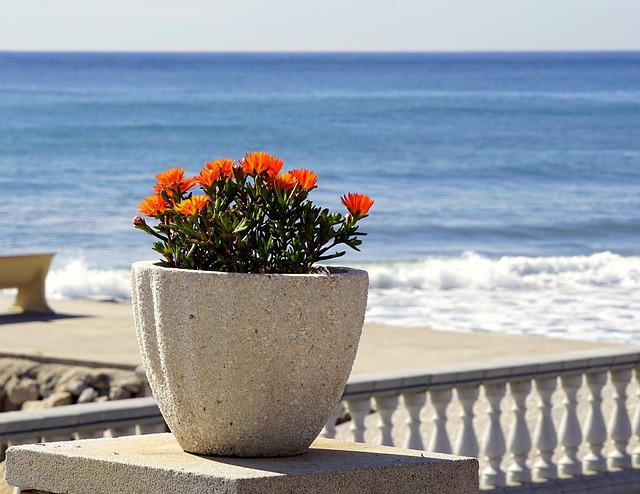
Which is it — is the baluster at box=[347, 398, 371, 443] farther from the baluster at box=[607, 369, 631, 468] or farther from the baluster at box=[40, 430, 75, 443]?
the baluster at box=[607, 369, 631, 468]

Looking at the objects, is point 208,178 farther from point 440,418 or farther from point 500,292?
point 500,292

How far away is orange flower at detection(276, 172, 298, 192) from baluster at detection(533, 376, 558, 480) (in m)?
3.66

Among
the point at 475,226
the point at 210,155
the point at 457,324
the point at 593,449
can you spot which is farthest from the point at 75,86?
the point at 593,449

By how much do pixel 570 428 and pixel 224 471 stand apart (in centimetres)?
398

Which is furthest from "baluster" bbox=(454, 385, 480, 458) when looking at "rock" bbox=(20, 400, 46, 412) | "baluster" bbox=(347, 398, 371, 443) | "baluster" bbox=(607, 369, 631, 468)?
"rock" bbox=(20, 400, 46, 412)

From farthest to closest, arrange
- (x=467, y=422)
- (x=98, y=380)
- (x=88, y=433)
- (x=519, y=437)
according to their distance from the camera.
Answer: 1. (x=98, y=380)
2. (x=519, y=437)
3. (x=467, y=422)
4. (x=88, y=433)

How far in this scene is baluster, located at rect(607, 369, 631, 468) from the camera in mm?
6629

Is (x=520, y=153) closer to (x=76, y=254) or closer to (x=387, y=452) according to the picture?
(x=76, y=254)

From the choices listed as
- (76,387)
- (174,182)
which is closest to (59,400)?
(76,387)

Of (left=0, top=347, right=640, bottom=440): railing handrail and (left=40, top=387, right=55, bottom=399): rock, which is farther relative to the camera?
(left=40, top=387, right=55, bottom=399): rock

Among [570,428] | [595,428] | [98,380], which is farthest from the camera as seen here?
[98,380]

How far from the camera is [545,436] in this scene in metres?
6.42

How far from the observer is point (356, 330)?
2.98 m

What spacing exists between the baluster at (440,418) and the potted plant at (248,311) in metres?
3.07
